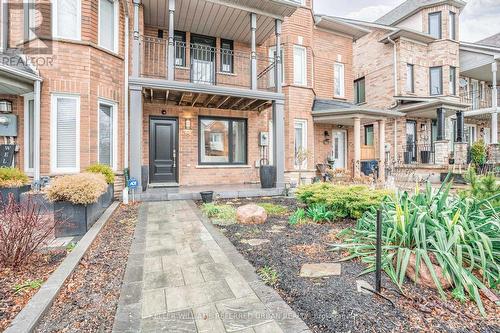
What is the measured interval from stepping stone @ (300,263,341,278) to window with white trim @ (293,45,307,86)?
30.2 ft

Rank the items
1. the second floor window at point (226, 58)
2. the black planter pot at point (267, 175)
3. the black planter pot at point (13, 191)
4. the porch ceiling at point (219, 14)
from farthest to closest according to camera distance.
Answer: the second floor window at point (226, 58) < the black planter pot at point (267, 175) < the porch ceiling at point (219, 14) < the black planter pot at point (13, 191)

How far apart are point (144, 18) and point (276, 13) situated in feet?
14.2

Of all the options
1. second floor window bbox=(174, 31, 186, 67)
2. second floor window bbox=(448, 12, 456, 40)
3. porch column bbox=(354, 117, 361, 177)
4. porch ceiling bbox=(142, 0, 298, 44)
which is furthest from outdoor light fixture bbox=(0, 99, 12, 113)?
second floor window bbox=(448, 12, 456, 40)

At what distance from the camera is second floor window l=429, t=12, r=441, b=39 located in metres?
14.8

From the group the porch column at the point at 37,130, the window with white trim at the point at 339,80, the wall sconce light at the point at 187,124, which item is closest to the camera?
the porch column at the point at 37,130

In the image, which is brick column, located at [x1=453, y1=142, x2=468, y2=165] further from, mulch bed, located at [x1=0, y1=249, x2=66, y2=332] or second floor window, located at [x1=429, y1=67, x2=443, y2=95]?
mulch bed, located at [x1=0, y1=249, x2=66, y2=332]

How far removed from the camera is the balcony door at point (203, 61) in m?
9.78

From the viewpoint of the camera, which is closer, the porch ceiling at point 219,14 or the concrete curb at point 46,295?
the concrete curb at point 46,295

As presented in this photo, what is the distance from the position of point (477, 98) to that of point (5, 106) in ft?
79.1

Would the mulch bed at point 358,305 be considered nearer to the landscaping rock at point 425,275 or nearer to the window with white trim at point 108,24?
the landscaping rock at point 425,275

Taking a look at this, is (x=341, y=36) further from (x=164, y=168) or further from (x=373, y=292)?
(x=373, y=292)

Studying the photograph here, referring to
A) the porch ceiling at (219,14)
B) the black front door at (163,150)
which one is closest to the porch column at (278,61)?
the porch ceiling at (219,14)

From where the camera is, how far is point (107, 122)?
7328 mm

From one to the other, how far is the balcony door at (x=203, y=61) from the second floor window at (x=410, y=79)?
10763 millimetres
